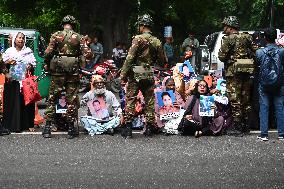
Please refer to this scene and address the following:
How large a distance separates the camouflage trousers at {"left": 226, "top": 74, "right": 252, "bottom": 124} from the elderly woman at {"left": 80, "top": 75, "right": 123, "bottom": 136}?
6.19 feet

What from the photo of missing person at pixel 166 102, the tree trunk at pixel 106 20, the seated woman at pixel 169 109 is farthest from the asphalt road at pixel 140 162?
the tree trunk at pixel 106 20

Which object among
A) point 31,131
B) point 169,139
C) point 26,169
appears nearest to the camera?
point 26,169

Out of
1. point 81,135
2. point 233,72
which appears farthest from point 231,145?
point 81,135

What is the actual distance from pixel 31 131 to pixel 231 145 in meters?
3.50

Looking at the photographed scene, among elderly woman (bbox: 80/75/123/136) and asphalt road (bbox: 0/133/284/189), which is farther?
elderly woman (bbox: 80/75/123/136)

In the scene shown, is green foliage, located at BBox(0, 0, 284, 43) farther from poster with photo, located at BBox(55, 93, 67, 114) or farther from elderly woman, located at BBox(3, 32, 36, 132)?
poster with photo, located at BBox(55, 93, 67, 114)

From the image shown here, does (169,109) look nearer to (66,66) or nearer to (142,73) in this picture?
(142,73)

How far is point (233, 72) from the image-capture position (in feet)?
37.3

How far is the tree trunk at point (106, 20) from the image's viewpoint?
25.8m

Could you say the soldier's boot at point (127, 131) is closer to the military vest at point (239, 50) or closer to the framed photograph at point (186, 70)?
the military vest at point (239, 50)

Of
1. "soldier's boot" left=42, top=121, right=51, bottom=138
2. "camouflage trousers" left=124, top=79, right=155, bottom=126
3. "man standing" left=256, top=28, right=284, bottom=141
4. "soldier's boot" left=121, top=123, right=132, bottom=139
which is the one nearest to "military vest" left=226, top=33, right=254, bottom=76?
"man standing" left=256, top=28, right=284, bottom=141

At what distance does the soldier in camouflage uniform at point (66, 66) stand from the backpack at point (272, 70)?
2.83 metres

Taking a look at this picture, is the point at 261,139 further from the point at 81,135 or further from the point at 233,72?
the point at 81,135

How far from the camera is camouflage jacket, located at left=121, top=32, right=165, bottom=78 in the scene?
11031 mm
